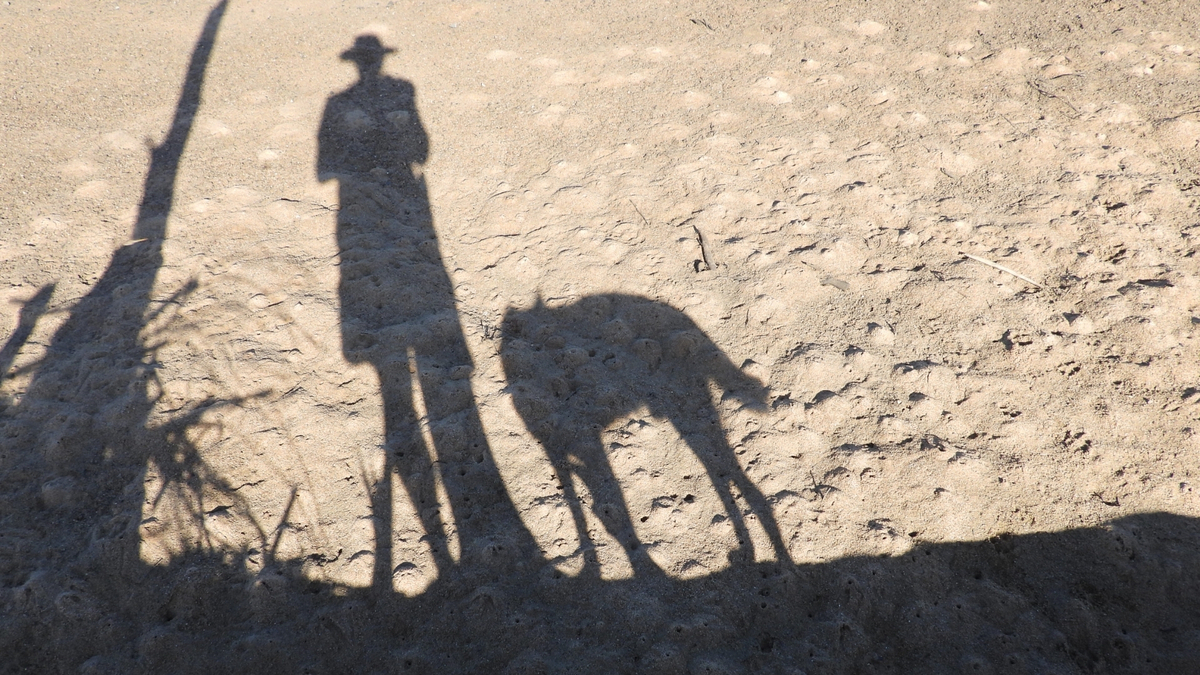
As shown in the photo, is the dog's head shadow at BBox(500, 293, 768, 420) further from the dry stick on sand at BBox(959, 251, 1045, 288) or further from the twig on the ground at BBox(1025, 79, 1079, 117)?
the twig on the ground at BBox(1025, 79, 1079, 117)

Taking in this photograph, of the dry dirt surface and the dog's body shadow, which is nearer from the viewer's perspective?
the dry dirt surface

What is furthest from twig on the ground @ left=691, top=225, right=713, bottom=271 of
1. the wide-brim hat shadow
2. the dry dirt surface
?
the wide-brim hat shadow

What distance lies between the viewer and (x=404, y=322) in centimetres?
340

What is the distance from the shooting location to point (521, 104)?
4.79 metres

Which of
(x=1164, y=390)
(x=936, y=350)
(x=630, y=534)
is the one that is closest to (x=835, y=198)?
(x=936, y=350)

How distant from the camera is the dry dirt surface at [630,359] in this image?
2418mm

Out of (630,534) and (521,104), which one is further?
(521,104)

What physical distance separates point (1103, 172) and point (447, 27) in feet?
14.7

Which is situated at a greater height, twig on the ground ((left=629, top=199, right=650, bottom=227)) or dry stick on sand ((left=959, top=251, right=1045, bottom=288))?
twig on the ground ((left=629, top=199, right=650, bottom=227))

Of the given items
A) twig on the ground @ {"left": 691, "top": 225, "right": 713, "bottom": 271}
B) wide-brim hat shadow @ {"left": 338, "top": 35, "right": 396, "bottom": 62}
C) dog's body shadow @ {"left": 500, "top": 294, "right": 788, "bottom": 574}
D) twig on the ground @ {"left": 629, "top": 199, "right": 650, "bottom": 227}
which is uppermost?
wide-brim hat shadow @ {"left": 338, "top": 35, "right": 396, "bottom": 62}

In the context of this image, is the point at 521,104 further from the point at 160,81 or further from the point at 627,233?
the point at 160,81

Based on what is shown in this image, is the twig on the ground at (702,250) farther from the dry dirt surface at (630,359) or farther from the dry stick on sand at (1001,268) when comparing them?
the dry stick on sand at (1001,268)

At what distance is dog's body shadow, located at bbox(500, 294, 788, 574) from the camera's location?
2.70 metres

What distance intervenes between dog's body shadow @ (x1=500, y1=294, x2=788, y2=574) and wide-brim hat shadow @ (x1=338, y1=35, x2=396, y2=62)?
2.95 m
